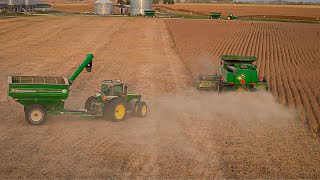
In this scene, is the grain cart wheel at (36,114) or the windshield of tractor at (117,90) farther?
the windshield of tractor at (117,90)

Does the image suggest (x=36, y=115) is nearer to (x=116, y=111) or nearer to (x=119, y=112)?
(x=116, y=111)

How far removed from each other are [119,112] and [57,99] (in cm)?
211

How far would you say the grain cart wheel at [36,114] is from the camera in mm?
14797

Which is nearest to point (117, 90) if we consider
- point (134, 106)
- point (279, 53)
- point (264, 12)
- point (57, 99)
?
point (134, 106)

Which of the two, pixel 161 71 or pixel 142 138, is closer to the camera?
pixel 142 138

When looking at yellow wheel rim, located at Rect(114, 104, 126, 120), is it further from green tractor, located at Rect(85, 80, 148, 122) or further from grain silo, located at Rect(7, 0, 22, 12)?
grain silo, located at Rect(7, 0, 22, 12)

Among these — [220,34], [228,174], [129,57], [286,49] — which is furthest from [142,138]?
[220,34]

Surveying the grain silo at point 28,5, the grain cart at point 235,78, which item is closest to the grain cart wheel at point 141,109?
the grain cart at point 235,78

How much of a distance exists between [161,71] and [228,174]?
1762cm

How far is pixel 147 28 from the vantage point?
5762 centimetres

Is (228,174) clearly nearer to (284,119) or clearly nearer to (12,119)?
(284,119)

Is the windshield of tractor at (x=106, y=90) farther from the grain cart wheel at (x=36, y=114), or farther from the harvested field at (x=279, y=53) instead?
the harvested field at (x=279, y=53)

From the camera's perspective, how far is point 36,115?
588 inches

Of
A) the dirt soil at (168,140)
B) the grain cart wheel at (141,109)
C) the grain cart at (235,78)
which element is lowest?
the dirt soil at (168,140)
